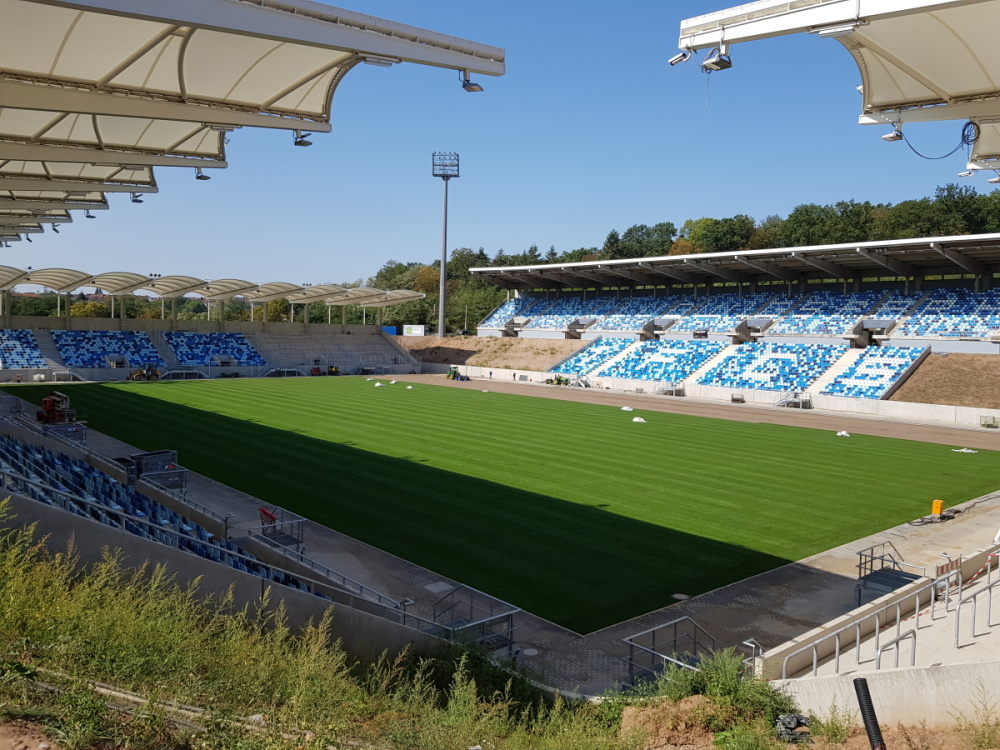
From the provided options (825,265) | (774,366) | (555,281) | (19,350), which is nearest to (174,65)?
(774,366)

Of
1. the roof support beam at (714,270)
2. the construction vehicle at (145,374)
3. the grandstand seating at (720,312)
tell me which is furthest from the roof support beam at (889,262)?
the construction vehicle at (145,374)

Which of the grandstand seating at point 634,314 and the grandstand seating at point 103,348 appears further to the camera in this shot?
the grandstand seating at point 634,314

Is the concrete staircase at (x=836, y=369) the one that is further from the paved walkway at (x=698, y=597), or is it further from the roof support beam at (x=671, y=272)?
the paved walkway at (x=698, y=597)

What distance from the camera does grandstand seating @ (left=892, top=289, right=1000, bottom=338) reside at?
45.5 meters

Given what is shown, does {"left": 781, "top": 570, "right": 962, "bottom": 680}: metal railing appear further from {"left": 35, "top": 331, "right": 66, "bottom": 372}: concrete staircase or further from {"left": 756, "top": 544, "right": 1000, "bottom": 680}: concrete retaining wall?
{"left": 35, "top": 331, "right": 66, "bottom": 372}: concrete staircase

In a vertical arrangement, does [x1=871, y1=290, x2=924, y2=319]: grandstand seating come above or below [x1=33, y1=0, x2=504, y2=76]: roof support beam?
below

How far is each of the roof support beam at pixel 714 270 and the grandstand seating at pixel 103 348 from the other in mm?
43883

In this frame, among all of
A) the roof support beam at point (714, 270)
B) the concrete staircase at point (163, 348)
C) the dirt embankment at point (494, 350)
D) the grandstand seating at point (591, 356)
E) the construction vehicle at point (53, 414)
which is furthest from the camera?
the dirt embankment at point (494, 350)

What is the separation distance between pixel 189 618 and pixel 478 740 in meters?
3.69

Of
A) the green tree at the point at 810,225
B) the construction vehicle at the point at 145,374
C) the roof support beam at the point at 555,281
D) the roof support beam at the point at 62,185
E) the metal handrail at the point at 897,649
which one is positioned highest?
the green tree at the point at 810,225

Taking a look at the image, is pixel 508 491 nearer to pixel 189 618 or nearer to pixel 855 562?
pixel 855 562

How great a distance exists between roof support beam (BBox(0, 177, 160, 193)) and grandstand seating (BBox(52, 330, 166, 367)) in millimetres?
36898

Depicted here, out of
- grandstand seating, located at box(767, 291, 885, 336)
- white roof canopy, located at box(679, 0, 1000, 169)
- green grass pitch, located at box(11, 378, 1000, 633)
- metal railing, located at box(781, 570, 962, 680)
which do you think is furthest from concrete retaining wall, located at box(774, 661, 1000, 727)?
grandstand seating, located at box(767, 291, 885, 336)

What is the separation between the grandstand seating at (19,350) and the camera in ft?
166
